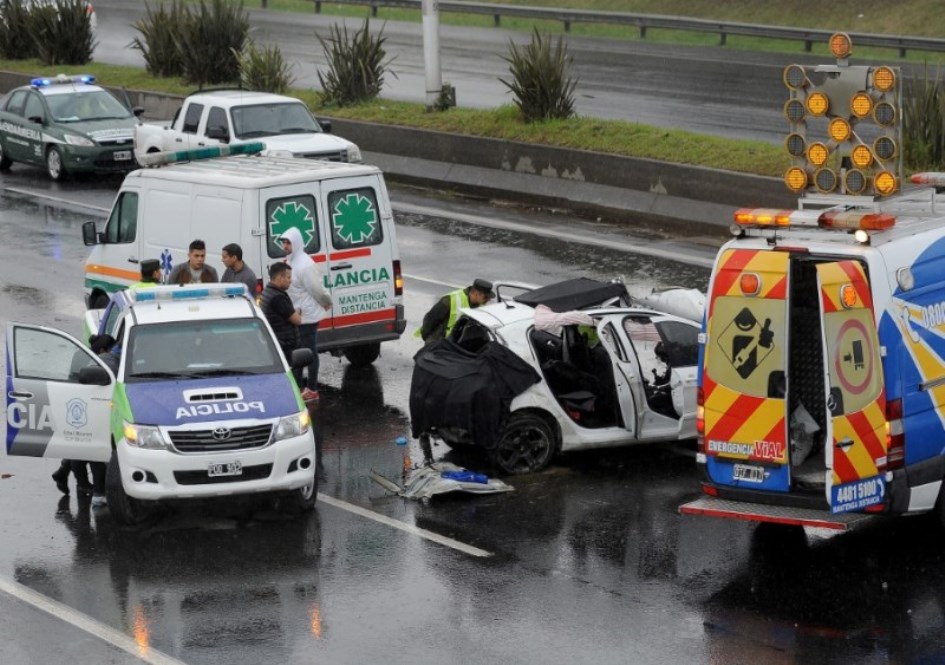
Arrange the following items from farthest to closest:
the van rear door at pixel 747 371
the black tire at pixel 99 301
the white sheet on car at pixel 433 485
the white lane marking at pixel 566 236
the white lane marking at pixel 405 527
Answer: the white lane marking at pixel 566 236 < the black tire at pixel 99 301 < the white sheet on car at pixel 433 485 < the white lane marking at pixel 405 527 < the van rear door at pixel 747 371

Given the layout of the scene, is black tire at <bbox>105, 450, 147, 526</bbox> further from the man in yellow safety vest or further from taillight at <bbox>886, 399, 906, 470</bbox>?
taillight at <bbox>886, 399, 906, 470</bbox>

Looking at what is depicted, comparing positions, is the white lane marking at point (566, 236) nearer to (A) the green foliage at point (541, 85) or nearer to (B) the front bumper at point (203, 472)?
(A) the green foliage at point (541, 85)

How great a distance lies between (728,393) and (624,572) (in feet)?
4.76

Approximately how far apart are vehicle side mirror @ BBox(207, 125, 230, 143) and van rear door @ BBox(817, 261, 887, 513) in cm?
1698

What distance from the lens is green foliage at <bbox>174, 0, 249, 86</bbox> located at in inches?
1366

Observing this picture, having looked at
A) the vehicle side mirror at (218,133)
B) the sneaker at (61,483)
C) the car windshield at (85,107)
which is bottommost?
the sneaker at (61,483)

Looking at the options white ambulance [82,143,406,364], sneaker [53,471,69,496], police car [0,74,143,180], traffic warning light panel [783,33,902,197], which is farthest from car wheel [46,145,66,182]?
traffic warning light panel [783,33,902,197]

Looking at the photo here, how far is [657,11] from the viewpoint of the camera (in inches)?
1893

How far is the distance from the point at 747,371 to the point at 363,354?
685 cm

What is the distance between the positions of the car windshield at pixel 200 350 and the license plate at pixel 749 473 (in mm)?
3942

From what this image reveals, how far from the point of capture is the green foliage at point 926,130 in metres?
22.3

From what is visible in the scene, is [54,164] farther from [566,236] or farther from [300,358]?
[300,358]

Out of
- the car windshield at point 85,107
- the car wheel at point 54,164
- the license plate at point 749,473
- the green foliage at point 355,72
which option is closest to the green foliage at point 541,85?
the green foliage at point 355,72

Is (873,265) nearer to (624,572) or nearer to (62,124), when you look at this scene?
(624,572)
